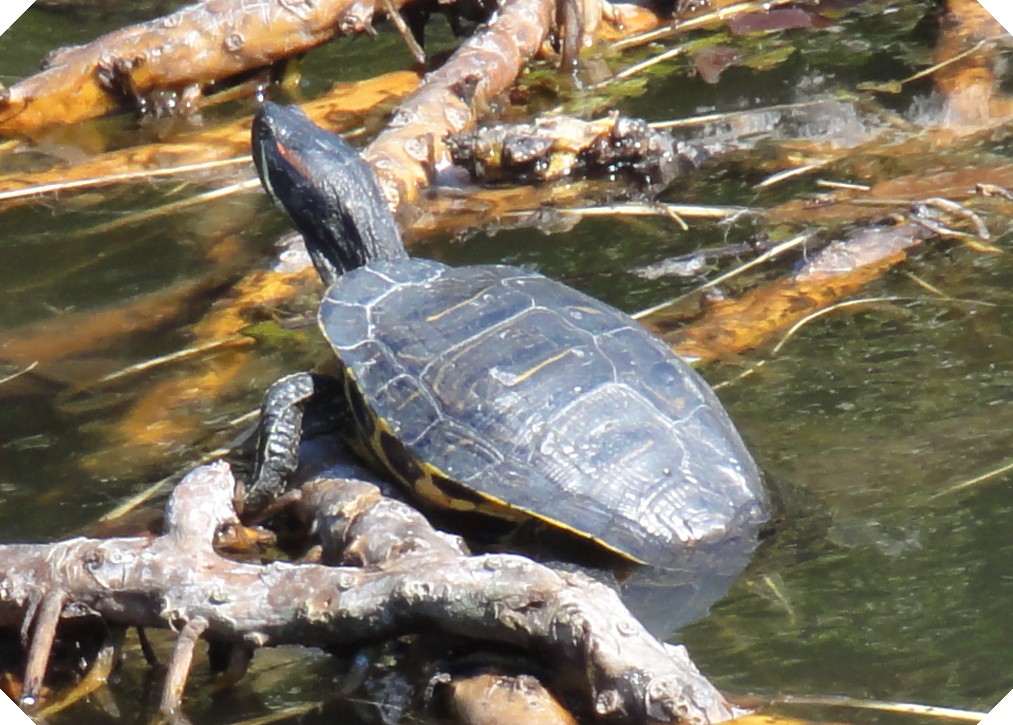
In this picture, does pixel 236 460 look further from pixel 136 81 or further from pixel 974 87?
pixel 974 87

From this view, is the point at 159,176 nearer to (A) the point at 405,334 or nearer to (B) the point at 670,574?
(A) the point at 405,334

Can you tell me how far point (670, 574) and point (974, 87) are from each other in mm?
4253

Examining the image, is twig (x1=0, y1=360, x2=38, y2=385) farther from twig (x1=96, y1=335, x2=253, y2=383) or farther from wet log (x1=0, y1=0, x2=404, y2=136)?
wet log (x1=0, y1=0, x2=404, y2=136)

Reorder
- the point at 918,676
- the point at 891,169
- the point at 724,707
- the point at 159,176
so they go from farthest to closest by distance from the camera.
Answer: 1. the point at 159,176
2. the point at 891,169
3. the point at 918,676
4. the point at 724,707

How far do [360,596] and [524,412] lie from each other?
2.85 ft

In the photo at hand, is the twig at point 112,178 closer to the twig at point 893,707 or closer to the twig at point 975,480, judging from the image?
the twig at point 975,480

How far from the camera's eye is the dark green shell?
3428 millimetres

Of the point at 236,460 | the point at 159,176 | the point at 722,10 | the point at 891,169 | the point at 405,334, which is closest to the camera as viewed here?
the point at 405,334

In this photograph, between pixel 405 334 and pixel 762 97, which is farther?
pixel 762 97

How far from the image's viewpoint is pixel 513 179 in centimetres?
625

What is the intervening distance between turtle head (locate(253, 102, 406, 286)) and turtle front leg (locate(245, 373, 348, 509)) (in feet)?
2.43

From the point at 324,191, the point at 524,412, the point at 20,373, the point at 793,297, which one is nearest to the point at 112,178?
the point at 20,373

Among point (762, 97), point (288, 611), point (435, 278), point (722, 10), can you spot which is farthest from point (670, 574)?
point (722, 10)

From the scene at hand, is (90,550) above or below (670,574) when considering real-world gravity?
above
